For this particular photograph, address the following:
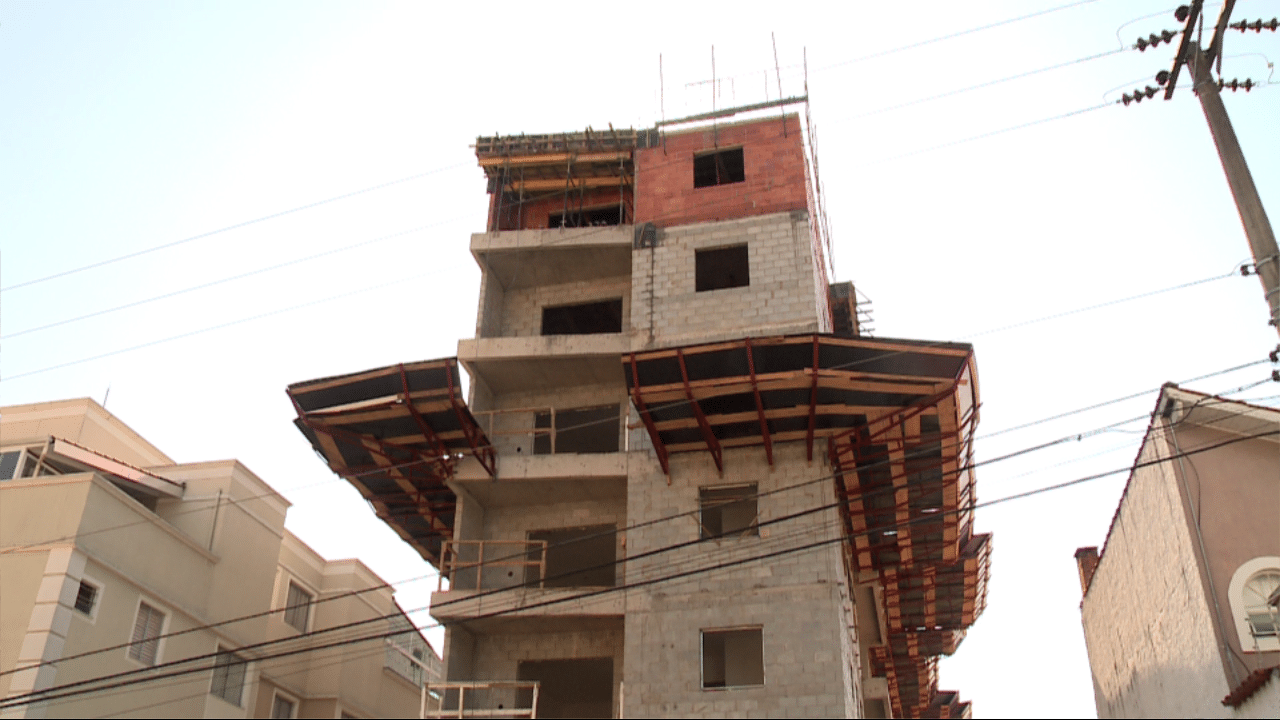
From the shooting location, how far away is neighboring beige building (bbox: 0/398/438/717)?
952 inches

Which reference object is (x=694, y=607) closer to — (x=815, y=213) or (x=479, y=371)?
(x=479, y=371)

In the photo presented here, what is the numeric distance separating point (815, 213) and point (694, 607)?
12740mm

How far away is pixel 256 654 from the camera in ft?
105

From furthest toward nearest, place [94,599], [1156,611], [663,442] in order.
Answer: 1. [1156,611]
2. [663,442]
3. [94,599]

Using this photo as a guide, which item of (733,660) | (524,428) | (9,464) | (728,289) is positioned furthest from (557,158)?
(9,464)

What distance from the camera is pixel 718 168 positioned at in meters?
32.2

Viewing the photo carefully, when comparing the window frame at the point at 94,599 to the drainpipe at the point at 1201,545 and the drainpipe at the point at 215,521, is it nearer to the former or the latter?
the drainpipe at the point at 215,521

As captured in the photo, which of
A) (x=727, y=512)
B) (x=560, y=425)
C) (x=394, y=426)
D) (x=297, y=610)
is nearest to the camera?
(x=727, y=512)

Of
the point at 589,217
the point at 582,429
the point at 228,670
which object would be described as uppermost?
the point at 589,217

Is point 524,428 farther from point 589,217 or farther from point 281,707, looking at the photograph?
point 281,707

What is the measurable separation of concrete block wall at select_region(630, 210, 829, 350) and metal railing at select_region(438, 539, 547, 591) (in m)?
6.02

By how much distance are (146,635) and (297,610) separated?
9.58 m

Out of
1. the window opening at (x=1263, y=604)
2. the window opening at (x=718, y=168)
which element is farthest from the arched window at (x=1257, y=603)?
the window opening at (x=718, y=168)

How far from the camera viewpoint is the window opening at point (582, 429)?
99.8ft
